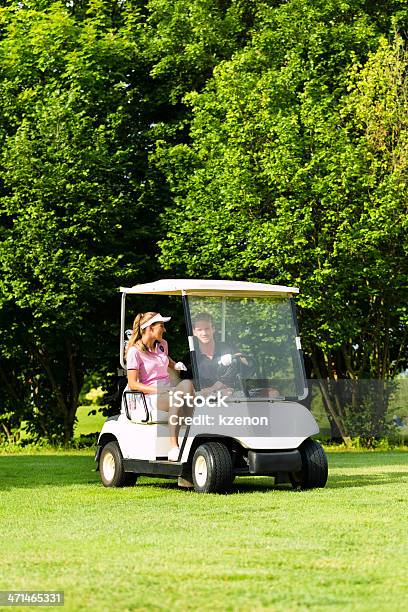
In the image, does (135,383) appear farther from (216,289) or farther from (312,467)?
(312,467)

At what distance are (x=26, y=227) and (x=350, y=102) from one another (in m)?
6.44

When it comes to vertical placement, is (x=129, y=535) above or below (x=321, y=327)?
below

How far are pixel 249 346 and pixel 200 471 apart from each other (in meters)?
1.54

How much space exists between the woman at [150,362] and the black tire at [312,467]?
4.81ft

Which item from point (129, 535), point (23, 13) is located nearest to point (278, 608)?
point (129, 535)

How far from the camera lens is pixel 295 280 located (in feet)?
67.8

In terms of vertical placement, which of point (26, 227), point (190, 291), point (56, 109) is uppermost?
point (56, 109)

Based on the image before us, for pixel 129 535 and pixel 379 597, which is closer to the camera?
pixel 379 597

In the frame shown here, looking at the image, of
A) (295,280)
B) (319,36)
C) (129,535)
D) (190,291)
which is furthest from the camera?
(319,36)

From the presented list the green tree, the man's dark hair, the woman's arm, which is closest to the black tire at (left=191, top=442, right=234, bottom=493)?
the woman's arm

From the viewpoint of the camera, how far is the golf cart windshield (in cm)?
1155

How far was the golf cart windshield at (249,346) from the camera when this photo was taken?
11.5 m

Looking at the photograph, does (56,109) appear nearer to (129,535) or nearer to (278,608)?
(129,535)

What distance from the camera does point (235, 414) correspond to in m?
11.3
